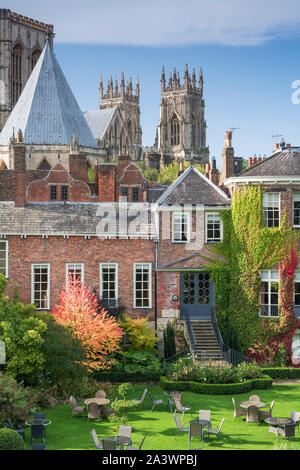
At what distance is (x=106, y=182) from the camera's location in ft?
163

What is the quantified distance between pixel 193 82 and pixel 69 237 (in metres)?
129

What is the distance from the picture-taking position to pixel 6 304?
107ft

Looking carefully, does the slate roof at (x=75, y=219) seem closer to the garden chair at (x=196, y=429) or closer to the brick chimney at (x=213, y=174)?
the brick chimney at (x=213, y=174)

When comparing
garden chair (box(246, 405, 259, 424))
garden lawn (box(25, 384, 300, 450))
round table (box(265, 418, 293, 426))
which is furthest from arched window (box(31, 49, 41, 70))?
round table (box(265, 418, 293, 426))

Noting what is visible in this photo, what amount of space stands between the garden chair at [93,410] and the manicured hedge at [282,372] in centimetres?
1212

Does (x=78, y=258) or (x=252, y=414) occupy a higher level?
(x=78, y=258)

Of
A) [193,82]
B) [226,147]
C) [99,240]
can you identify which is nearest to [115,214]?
[99,240]

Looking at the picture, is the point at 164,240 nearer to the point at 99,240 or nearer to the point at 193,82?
the point at 99,240

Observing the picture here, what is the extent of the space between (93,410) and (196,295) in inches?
555

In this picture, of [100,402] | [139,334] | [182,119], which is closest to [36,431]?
[100,402]

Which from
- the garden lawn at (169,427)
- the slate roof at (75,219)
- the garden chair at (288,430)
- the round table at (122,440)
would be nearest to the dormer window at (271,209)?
the slate roof at (75,219)

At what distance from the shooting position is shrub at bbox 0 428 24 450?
22234mm

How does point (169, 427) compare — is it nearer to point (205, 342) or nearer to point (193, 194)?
point (205, 342)

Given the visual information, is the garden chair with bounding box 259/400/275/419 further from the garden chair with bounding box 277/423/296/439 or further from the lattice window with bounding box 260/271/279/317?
the lattice window with bounding box 260/271/279/317
